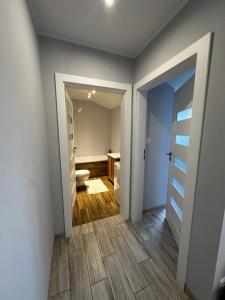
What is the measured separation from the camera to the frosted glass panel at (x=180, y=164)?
156cm

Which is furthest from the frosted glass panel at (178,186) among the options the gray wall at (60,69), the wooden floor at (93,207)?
the gray wall at (60,69)

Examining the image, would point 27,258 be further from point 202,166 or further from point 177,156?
point 177,156

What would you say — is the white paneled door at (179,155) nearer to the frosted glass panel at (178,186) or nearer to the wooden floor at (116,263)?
the frosted glass panel at (178,186)

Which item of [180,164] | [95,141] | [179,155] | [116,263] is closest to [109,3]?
[179,155]

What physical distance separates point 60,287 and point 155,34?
8.61 feet

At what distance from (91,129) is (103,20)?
124 inches

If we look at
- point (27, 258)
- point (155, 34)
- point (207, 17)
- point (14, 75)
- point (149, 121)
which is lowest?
point (27, 258)

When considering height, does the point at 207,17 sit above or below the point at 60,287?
above

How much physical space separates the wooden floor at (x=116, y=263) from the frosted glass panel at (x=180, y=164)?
0.95m

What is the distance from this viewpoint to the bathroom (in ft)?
10.0

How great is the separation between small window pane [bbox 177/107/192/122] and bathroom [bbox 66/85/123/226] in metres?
1.68

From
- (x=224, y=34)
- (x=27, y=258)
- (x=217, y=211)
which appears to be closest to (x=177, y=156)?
(x=217, y=211)

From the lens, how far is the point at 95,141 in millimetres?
4332

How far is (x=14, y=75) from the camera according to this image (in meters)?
0.67
